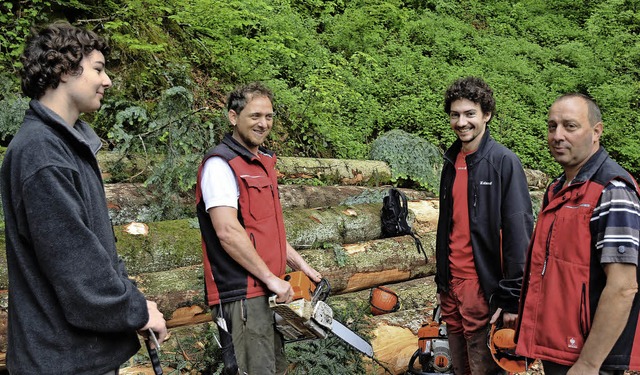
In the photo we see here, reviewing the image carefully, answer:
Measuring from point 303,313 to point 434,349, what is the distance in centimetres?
148

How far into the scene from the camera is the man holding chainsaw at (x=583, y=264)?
2340 millimetres

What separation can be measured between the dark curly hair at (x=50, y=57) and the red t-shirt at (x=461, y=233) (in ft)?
8.95

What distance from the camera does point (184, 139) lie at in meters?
6.58

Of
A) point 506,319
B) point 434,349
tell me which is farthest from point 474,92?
point 434,349

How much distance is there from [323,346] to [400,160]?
5401mm

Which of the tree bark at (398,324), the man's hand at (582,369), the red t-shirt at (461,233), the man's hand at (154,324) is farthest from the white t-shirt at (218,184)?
the tree bark at (398,324)

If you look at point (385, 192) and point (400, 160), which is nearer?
point (385, 192)

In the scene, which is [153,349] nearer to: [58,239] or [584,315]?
[58,239]

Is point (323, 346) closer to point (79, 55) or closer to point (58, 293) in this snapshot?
point (58, 293)

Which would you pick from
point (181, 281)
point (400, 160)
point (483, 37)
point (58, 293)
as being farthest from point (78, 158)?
point (483, 37)

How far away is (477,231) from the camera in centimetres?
366

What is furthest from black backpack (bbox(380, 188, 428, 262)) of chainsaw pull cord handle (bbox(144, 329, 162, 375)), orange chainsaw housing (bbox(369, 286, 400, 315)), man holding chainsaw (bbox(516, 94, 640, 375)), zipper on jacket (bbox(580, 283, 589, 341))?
chainsaw pull cord handle (bbox(144, 329, 162, 375))

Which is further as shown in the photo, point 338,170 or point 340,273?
point 338,170

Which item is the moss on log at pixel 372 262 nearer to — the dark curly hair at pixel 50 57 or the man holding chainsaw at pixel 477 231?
the man holding chainsaw at pixel 477 231
